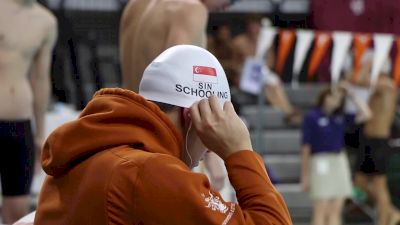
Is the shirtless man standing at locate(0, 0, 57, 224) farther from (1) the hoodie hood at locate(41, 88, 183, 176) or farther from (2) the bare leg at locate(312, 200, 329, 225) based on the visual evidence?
(2) the bare leg at locate(312, 200, 329, 225)

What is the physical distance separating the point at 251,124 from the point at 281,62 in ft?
2.39

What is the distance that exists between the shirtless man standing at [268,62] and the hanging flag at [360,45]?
930 mm

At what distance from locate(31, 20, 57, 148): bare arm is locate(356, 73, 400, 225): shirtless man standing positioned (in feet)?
14.4

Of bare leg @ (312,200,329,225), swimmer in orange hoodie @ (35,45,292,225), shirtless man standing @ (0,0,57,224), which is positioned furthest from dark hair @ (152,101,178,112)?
bare leg @ (312,200,329,225)

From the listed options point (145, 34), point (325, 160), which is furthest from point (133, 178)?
point (325, 160)

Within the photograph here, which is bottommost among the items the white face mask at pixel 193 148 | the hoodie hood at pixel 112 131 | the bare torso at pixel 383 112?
the bare torso at pixel 383 112

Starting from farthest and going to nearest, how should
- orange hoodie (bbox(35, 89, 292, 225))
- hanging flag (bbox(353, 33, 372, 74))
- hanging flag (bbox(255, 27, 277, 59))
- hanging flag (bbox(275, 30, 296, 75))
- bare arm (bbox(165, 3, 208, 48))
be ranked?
hanging flag (bbox(275, 30, 296, 75))
hanging flag (bbox(255, 27, 277, 59))
hanging flag (bbox(353, 33, 372, 74))
bare arm (bbox(165, 3, 208, 48))
orange hoodie (bbox(35, 89, 292, 225))

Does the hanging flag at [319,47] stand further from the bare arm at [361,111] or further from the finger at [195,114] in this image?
the finger at [195,114]

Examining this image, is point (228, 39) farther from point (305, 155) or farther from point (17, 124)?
point (17, 124)

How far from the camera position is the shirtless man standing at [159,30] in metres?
2.62

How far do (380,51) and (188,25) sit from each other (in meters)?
5.24

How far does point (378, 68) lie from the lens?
299 inches

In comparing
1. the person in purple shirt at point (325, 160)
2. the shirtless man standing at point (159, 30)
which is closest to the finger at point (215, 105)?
the shirtless man standing at point (159, 30)

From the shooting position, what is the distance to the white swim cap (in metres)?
1.48
